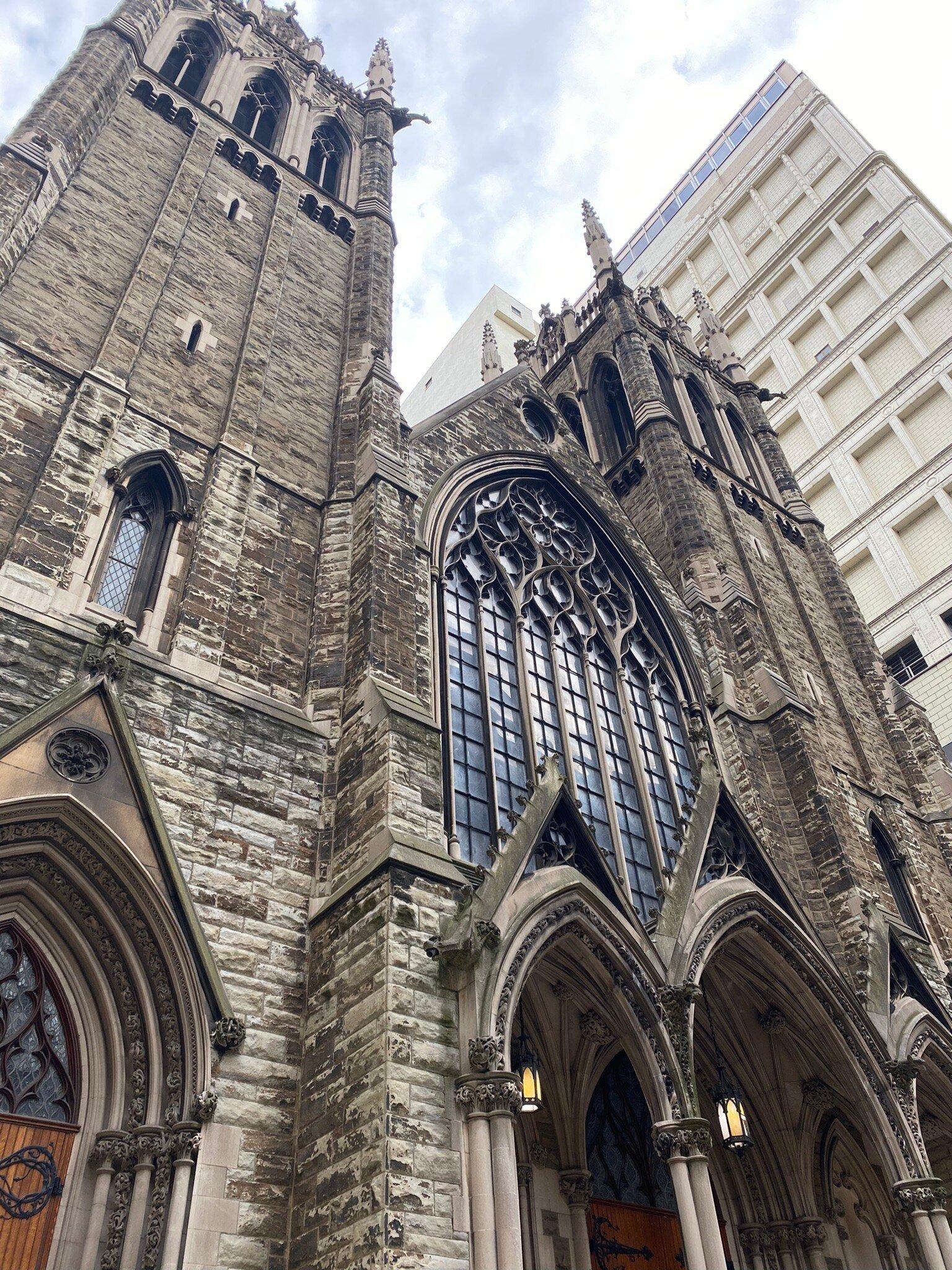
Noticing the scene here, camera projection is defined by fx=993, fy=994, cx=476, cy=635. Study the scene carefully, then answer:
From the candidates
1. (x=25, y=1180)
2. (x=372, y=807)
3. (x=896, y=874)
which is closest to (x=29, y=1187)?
(x=25, y=1180)

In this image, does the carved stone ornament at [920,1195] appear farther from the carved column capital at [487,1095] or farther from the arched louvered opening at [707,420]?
the arched louvered opening at [707,420]

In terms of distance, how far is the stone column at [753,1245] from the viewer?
11.2m

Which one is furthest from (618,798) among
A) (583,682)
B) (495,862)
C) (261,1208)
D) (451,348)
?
(451,348)

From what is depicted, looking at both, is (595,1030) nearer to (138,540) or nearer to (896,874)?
(896,874)

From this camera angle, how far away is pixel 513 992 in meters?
8.32

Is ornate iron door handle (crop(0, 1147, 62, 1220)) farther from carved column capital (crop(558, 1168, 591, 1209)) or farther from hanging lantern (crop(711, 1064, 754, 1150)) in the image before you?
hanging lantern (crop(711, 1064, 754, 1150))

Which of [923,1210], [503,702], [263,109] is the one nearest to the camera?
[923,1210]

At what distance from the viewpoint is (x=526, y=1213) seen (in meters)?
9.59

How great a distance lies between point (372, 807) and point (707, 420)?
1847cm

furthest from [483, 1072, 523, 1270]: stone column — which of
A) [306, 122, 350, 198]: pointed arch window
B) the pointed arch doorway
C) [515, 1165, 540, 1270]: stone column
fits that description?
[306, 122, 350, 198]: pointed arch window

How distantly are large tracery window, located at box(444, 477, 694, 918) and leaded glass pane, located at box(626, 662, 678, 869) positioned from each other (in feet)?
0.08

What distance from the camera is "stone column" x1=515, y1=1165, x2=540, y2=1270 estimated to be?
927cm

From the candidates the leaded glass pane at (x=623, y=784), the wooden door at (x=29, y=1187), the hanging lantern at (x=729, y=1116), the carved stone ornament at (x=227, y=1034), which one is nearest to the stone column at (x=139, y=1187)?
the wooden door at (x=29, y=1187)

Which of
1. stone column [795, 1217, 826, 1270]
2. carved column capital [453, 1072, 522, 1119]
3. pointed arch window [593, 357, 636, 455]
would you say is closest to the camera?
carved column capital [453, 1072, 522, 1119]
